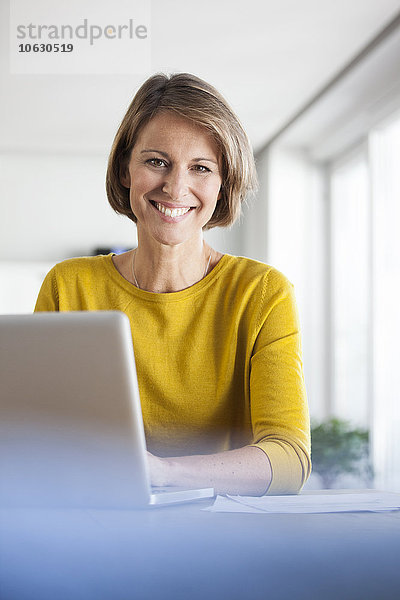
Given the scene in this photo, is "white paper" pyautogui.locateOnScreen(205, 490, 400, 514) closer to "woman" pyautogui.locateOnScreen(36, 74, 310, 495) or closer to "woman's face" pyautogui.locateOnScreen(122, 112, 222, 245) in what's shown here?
"woman" pyautogui.locateOnScreen(36, 74, 310, 495)

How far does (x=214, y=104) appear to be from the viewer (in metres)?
1.31

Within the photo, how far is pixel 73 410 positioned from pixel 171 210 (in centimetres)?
72

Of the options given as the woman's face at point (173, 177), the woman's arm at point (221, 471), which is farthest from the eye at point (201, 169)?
the woman's arm at point (221, 471)

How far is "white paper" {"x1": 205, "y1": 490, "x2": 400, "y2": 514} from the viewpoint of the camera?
2.37 feet

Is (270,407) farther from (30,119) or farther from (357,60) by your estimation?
(30,119)

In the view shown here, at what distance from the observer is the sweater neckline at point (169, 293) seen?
4.32 ft

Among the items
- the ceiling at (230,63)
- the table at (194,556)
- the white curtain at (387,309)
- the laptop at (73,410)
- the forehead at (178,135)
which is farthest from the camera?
the white curtain at (387,309)

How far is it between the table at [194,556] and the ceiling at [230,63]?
3108 mm

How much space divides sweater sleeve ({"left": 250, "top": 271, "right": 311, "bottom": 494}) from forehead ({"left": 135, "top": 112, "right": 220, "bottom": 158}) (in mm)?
296

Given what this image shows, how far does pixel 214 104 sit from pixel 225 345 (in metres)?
0.47

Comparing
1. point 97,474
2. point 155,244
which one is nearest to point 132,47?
point 155,244

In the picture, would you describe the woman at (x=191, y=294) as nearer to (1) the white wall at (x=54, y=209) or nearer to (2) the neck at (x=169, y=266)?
(2) the neck at (x=169, y=266)

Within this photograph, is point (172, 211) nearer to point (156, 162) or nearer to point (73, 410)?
point (156, 162)

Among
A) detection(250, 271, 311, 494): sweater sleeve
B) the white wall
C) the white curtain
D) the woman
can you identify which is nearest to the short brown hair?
the woman
